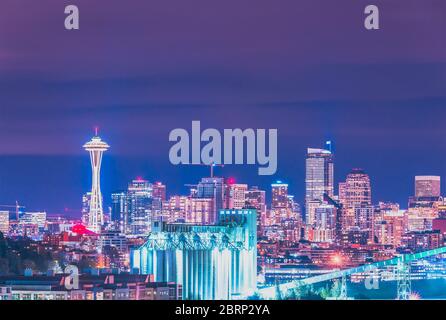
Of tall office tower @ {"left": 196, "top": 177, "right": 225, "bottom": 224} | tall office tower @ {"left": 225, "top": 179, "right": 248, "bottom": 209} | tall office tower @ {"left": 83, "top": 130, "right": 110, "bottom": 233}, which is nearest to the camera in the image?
tall office tower @ {"left": 83, "top": 130, "right": 110, "bottom": 233}

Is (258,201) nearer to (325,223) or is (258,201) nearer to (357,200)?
(325,223)

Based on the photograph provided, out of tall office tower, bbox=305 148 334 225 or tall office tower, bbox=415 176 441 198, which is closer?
tall office tower, bbox=415 176 441 198

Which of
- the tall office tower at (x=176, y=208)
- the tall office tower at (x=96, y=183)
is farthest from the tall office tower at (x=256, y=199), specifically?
the tall office tower at (x=96, y=183)

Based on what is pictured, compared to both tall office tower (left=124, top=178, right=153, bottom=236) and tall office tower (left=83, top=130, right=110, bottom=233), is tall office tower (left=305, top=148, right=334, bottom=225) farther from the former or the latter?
tall office tower (left=83, top=130, right=110, bottom=233)

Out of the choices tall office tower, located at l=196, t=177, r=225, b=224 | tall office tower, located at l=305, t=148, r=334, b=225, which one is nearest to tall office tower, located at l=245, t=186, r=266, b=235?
tall office tower, located at l=196, t=177, r=225, b=224

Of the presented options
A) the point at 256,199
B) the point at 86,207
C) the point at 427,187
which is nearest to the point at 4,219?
the point at 86,207

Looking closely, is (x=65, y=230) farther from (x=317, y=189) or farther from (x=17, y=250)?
(x=317, y=189)
